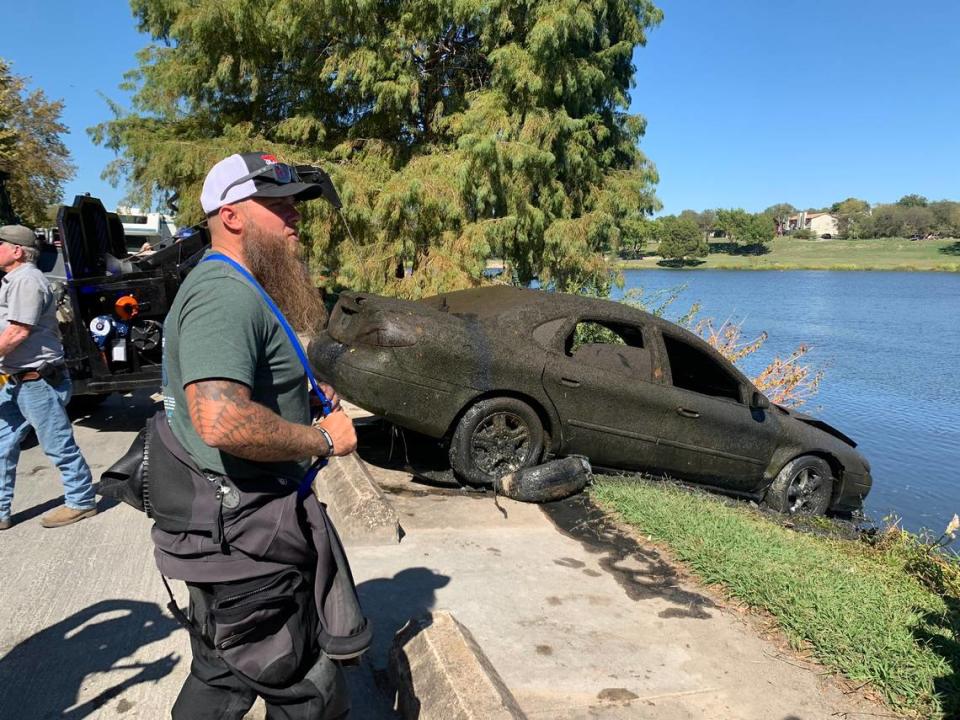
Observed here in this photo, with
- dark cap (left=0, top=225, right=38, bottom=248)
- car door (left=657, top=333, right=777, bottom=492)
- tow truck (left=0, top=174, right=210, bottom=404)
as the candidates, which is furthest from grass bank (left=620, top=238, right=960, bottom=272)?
dark cap (left=0, top=225, right=38, bottom=248)

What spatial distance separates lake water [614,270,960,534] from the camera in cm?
1014

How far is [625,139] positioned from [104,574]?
1304cm

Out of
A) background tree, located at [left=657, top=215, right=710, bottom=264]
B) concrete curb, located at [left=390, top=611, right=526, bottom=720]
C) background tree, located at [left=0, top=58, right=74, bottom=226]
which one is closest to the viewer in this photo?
concrete curb, located at [left=390, top=611, right=526, bottom=720]

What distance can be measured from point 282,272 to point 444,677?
1574 millimetres

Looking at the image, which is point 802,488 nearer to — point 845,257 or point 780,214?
point 845,257

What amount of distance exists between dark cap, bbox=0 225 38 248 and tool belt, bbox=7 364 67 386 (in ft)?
2.63

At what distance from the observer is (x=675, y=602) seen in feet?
13.1

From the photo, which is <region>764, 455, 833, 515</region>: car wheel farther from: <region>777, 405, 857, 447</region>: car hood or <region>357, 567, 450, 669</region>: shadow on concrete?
<region>357, 567, 450, 669</region>: shadow on concrete

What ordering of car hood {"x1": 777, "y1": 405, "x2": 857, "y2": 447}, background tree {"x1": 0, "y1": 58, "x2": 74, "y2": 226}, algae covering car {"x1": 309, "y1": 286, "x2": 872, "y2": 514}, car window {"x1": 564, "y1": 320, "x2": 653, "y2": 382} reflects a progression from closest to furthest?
1. algae covering car {"x1": 309, "y1": 286, "x2": 872, "y2": 514}
2. car window {"x1": 564, "y1": 320, "x2": 653, "y2": 382}
3. car hood {"x1": 777, "y1": 405, "x2": 857, "y2": 447}
4. background tree {"x1": 0, "y1": 58, "x2": 74, "y2": 226}

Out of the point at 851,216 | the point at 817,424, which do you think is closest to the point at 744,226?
the point at 851,216

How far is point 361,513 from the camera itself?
4594 millimetres

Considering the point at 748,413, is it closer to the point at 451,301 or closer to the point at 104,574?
the point at 451,301

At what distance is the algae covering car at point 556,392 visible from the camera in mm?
5383

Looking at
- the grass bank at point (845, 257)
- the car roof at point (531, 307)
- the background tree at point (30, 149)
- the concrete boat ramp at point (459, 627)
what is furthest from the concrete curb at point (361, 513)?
the grass bank at point (845, 257)
